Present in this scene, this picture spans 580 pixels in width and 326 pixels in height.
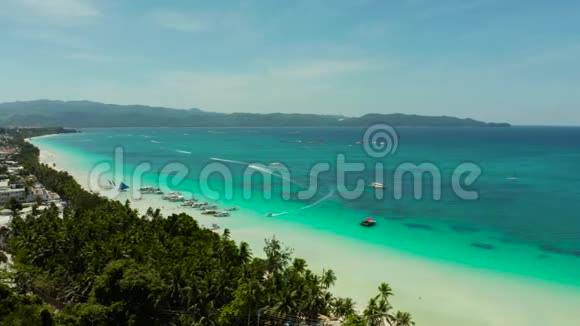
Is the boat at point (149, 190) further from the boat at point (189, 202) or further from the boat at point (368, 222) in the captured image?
the boat at point (368, 222)

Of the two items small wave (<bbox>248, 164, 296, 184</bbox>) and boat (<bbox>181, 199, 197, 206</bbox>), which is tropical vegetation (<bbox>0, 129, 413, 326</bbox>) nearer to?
boat (<bbox>181, 199, 197, 206</bbox>)

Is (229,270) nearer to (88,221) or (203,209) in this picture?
(88,221)

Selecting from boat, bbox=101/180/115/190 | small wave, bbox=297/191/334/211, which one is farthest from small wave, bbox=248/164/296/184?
boat, bbox=101/180/115/190

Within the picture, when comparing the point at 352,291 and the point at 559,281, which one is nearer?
the point at 352,291

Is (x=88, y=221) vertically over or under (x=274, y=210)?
over

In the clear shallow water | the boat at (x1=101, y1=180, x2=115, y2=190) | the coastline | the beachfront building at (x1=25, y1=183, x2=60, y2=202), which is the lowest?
the coastline

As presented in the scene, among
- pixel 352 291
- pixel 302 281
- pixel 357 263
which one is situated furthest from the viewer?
pixel 357 263

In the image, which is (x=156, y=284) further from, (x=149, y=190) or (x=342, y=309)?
(x=149, y=190)

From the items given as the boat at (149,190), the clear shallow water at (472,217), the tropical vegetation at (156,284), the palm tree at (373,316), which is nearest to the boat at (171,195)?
the boat at (149,190)

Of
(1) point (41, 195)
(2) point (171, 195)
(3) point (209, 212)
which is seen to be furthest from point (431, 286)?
(1) point (41, 195)

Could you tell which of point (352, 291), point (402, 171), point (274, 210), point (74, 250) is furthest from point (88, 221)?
point (402, 171)
